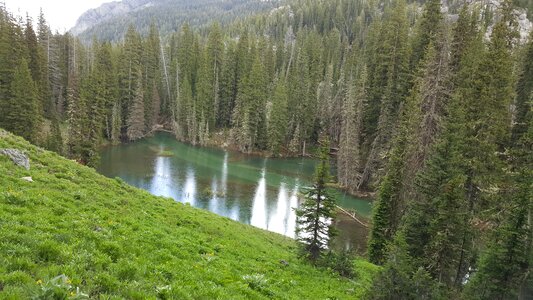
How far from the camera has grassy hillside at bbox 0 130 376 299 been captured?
9672 millimetres

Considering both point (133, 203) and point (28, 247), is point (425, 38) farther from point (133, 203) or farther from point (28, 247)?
point (28, 247)

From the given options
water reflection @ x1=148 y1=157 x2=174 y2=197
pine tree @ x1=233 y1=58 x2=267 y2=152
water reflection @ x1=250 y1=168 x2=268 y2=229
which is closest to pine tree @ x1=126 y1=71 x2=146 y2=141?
water reflection @ x1=148 y1=157 x2=174 y2=197

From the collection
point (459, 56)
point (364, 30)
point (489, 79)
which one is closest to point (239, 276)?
point (489, 79)

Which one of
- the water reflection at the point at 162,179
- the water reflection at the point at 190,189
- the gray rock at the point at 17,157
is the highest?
the gray rock at the point at 17,157

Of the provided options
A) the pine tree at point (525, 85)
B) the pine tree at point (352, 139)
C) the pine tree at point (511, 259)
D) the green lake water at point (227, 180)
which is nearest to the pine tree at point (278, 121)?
the green lake water at point (227, 180)

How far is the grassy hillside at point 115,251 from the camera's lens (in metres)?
9.67

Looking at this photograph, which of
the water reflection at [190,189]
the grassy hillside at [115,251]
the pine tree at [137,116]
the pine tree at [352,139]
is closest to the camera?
the grassy hillside at [115,251]

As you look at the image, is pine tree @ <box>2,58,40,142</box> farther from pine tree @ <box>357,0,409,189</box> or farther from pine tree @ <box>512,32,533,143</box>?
pine tree @ <box>512,32,533,143</box>

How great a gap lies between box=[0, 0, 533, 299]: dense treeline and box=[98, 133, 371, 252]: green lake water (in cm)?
633

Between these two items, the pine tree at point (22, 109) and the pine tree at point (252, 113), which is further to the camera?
the pine tree at point (252, 113)

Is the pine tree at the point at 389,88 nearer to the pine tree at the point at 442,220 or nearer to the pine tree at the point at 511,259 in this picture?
the pine tree at the point at 442,220

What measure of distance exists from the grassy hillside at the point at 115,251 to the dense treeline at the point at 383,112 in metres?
6.30

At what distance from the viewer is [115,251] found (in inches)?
490

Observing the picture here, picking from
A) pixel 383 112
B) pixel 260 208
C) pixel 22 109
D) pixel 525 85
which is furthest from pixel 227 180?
pixel 525 85
